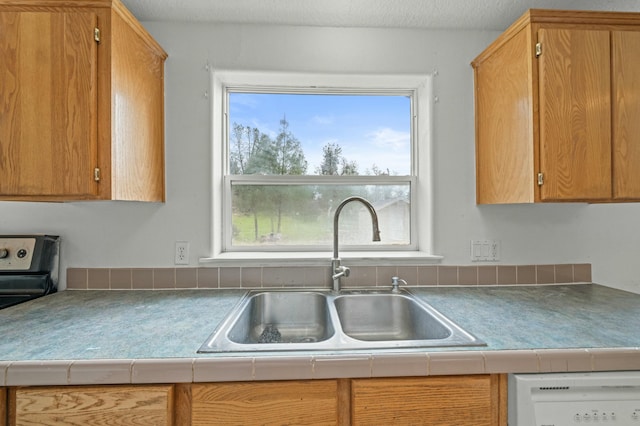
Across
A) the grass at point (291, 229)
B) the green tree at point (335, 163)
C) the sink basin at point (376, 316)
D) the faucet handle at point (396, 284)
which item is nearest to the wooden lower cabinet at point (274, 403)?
the sink basin at point (376, 316)

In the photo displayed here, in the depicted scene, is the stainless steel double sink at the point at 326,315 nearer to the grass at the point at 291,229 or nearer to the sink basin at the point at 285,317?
the sink basin at the point at 285,317

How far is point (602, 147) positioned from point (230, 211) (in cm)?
179

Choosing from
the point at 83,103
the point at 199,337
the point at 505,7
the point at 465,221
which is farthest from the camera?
the point at 465,221

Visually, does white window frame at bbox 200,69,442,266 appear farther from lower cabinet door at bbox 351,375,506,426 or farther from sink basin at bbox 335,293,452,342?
lower cabinet door at bbox 351,375,506,426

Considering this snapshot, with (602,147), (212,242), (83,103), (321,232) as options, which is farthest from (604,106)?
(83,103)

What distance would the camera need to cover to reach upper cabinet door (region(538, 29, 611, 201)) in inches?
46.2

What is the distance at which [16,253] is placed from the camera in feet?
4.56

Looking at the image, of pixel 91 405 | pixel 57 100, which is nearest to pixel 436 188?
pixel 91 405

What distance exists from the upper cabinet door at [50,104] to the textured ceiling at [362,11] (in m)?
0.48

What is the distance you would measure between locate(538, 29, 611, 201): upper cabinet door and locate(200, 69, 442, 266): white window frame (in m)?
0.52

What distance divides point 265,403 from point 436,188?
1307mm

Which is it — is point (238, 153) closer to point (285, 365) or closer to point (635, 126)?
point (285, 365)

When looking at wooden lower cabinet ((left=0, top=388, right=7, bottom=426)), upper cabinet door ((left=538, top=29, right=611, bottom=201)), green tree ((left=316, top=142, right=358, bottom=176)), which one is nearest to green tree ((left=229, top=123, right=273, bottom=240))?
green tree ((left=316, top=142, right=358, bottom=176))

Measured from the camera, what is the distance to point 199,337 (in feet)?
3.05
